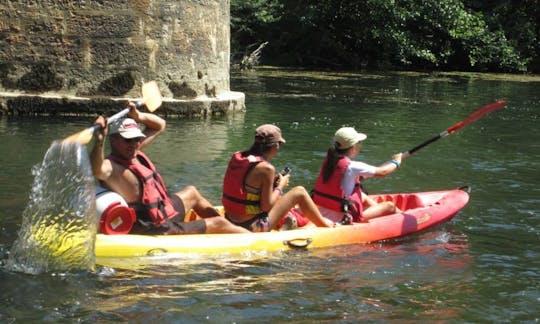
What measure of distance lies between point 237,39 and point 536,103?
1151 cm

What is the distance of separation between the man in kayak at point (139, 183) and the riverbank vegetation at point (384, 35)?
19784mm

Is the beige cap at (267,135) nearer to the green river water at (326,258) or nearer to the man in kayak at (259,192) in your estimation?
the man in kayak at (259,192)

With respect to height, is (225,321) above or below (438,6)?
below

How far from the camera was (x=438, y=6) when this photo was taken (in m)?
26.6

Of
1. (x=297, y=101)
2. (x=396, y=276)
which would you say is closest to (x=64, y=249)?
(x=396, y=276)

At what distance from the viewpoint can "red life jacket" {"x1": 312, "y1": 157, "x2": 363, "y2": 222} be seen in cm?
688

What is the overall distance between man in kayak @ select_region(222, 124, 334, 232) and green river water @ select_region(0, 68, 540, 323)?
15.5 inches

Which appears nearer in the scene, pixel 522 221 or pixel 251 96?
pixel 522 221

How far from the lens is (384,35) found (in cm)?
2620

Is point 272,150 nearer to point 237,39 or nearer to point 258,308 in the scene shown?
point 258,308

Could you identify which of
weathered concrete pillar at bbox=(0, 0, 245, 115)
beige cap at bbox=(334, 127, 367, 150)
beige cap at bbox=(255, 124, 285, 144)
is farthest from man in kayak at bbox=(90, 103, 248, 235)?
weathered concrete pillar at bbox=(0, 0, 245, 115)

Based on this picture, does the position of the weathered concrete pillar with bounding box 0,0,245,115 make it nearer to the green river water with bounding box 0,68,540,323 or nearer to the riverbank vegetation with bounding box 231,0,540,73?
the green river water with bounding box 0,68,540,323

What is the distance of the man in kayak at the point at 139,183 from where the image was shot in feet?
19.2

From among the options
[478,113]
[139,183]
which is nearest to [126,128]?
[139,183]
